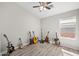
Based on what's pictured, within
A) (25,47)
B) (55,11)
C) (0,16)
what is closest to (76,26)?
(55,11)

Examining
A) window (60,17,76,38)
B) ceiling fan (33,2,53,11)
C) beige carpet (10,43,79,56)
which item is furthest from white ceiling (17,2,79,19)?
beige carpet (10,43,79,56)

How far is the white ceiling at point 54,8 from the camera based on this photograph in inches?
52.7

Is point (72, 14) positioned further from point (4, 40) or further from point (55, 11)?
point (4, 40)

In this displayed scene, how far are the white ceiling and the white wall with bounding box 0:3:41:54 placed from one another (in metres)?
0.07

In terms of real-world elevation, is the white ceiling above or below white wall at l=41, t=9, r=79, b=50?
above

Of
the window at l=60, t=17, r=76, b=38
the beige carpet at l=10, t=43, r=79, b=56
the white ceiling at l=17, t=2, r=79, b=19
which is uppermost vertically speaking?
the white ceiling at l=17, t=2, r=79, b=19

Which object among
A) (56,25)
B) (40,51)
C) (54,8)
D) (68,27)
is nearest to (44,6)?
(54,8)

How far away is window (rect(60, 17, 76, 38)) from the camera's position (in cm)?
134

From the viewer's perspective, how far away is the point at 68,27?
1363 mm

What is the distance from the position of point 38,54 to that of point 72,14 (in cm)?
78

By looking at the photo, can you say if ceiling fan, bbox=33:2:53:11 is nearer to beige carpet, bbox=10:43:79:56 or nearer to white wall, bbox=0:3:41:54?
white wall, bbox=0:3:41:54

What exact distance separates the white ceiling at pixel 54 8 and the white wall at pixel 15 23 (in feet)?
0.22

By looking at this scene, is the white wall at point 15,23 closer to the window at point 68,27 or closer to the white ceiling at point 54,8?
the white ceiling at point 54,8

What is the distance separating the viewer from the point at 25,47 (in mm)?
1368
